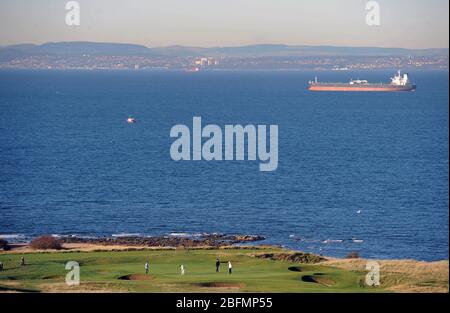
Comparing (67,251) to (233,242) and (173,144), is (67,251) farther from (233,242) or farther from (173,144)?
(173,144)

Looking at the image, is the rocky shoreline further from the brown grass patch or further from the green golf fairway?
the brown grass patch

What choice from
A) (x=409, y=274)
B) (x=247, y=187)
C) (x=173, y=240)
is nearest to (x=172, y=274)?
(x=409, y=274)

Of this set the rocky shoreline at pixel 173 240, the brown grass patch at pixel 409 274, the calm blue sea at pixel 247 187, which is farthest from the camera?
the calm blue sea at pixel 247 187

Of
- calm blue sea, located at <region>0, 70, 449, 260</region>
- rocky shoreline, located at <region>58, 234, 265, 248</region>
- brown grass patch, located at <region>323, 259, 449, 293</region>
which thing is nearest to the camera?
brown grass patch, located at <region>323, 259, 449, 293</region>

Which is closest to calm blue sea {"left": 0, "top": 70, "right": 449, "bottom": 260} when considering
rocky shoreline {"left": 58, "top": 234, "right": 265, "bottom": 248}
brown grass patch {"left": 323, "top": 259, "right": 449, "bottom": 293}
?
rocky shoreline {"left": 58, "top": 234, "right": 265, "bottom": 248}

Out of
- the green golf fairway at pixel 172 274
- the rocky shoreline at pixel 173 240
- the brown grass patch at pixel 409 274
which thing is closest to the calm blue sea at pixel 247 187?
the rocky shoreline at pixel 173 240

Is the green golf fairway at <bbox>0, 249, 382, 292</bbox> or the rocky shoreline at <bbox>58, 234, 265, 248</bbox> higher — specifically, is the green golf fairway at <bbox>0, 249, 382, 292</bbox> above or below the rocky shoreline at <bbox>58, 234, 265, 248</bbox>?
above

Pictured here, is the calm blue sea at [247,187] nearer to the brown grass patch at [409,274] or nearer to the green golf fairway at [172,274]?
the brown grass patch at [409,274]

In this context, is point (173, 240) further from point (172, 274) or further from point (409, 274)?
point (409, 274)
